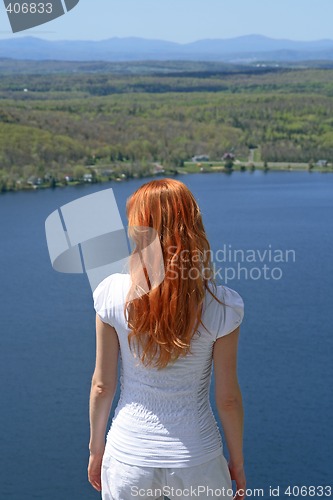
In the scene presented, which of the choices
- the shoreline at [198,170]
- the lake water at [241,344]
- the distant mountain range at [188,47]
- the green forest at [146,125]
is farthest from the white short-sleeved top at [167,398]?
the distant mountain range at [188,47]

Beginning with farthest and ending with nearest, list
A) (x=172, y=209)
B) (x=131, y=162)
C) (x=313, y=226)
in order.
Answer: (x=131, y=162) → (x=313, y=226) → (x=172, y=209)

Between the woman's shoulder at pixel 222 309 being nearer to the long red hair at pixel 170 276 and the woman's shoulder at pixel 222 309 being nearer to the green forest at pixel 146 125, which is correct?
the long red hair at pixel 170 276

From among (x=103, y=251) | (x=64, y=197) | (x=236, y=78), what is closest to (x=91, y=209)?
(x=103, y=251)

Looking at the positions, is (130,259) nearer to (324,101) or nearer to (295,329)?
(295,329)

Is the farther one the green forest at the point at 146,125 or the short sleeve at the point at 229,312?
the green forest at the point at 146,125

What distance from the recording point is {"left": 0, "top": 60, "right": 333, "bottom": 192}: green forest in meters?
23.1

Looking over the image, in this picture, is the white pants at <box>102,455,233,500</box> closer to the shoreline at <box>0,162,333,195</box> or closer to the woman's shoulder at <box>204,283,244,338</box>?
the woman's shoulder at <box>204,283,244,338</box>

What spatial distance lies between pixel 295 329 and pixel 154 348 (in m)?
11.6

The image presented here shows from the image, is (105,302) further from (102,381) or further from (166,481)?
(166,481)

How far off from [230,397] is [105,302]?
21 cm

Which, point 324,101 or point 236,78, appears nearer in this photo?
point 324,101

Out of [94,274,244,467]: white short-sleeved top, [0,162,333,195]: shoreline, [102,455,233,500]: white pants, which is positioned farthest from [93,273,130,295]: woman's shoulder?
[0,162,333,195]: shoreline

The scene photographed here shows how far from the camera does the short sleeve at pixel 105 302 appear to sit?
111 cm

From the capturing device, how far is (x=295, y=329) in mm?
12469
